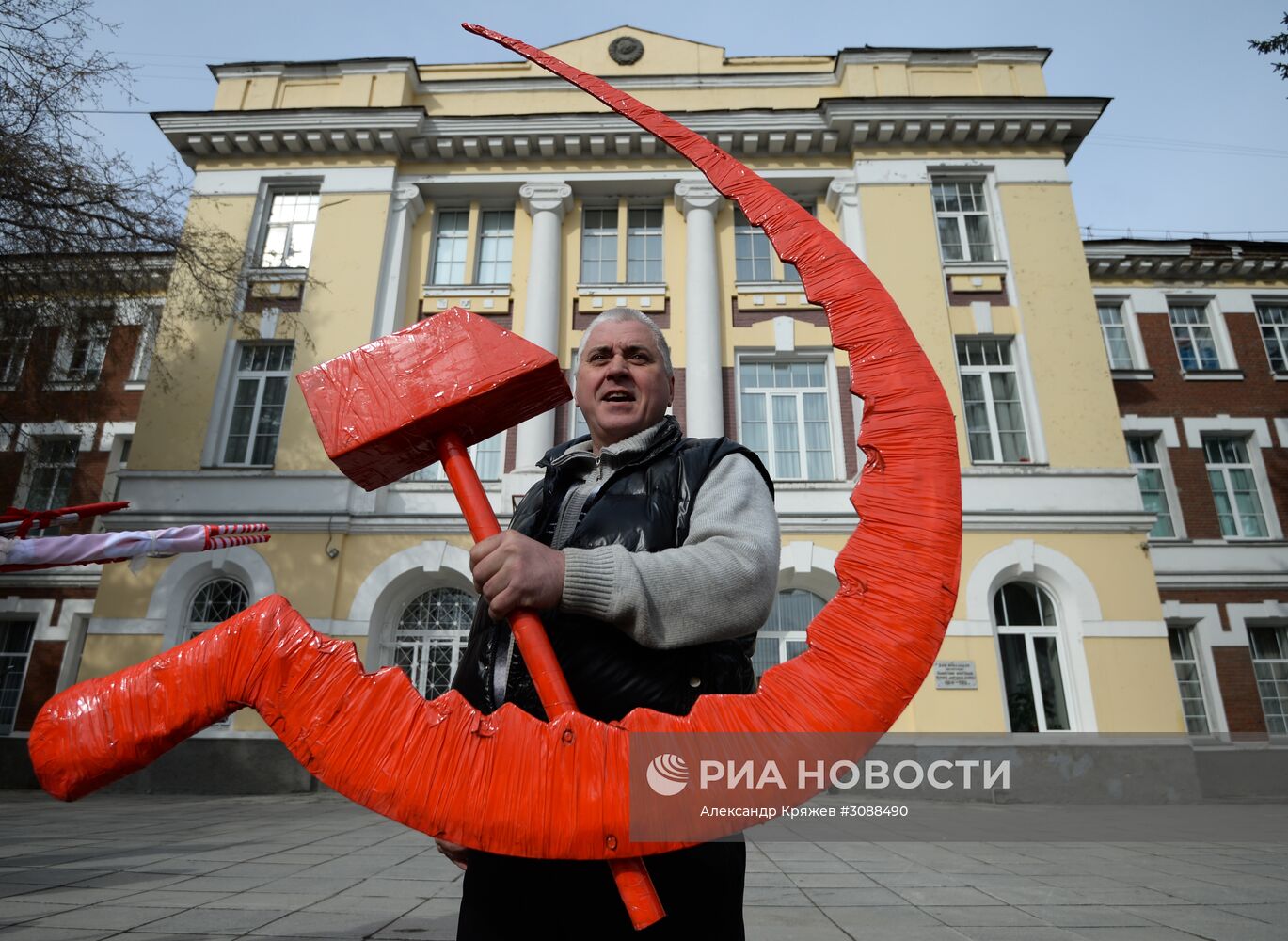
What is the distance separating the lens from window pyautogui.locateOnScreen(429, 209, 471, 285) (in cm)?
1310

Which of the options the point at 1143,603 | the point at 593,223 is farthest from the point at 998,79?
the point at 1143,603

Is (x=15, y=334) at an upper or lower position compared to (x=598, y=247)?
lower

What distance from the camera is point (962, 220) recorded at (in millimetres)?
12688

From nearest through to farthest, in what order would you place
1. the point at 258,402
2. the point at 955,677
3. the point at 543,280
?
the point at 955,677
the point at 258,402
the point at 543,280

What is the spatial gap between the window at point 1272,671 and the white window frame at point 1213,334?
226 inches

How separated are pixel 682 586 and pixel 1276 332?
71.9 ft

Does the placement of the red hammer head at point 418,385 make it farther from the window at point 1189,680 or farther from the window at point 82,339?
the window at point 1189,680

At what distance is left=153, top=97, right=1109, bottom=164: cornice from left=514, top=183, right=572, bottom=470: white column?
96 centimetres

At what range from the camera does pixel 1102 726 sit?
9711mm

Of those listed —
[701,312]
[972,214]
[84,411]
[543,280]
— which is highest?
[972,214]

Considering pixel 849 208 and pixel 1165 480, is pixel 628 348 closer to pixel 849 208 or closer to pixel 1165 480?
pixel 849 208

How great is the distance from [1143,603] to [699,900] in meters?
11.8

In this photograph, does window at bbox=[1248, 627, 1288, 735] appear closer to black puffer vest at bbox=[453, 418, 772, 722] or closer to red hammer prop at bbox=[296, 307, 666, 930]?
black puffer vest at bbox=[453, 418, 772, 722]

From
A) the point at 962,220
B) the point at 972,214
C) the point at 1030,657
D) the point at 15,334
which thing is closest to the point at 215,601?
the point at 15,334
